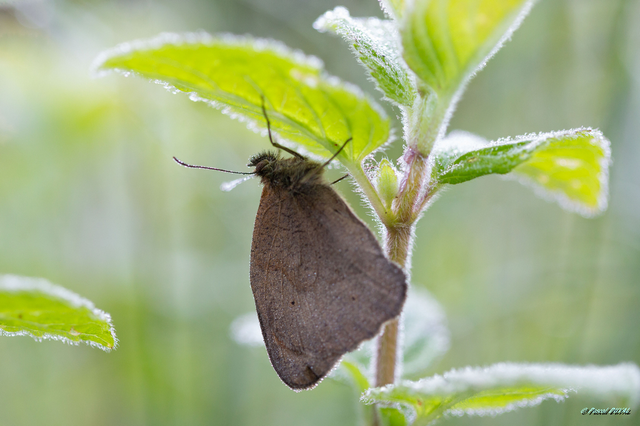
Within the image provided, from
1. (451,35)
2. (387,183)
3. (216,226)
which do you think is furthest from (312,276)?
(216,226)

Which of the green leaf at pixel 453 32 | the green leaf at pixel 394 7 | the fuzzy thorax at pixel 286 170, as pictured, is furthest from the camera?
the fuzzy thorax at pixel 286 170

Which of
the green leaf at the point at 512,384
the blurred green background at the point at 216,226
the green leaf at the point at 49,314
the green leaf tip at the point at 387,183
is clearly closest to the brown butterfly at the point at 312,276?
the green leaf tip at the point at 387,183

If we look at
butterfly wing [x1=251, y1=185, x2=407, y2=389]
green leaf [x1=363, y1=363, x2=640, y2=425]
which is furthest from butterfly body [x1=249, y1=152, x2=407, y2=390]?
green leaf [x1=363, y1=363, x2=640, y2=425]

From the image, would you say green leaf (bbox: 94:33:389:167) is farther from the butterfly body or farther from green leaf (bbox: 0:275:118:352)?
green leaf (bbox: 0:275:118:352)

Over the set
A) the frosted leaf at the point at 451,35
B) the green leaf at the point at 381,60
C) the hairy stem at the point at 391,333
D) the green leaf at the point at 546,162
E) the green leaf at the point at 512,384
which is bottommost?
the green leaf at the point at 512,384

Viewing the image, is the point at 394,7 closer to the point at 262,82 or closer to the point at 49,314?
the point at 262,82

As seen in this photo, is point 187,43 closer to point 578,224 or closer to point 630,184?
point 578,224

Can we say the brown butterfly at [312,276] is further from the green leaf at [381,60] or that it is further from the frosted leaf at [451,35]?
the frosted leaf at [451,35]
